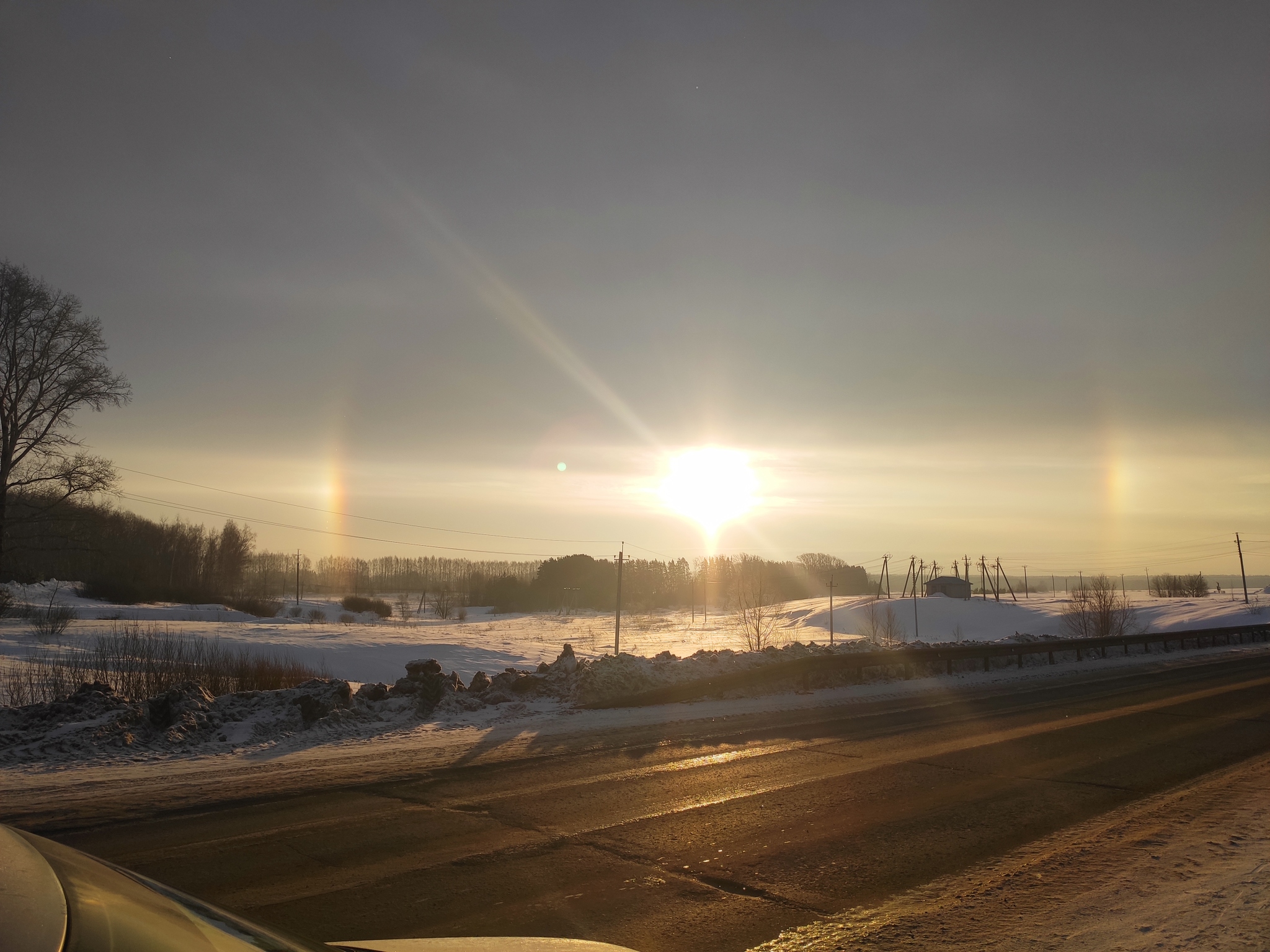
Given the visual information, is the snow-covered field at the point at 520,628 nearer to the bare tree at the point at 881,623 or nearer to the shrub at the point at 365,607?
the bare tree at the point at 881,623

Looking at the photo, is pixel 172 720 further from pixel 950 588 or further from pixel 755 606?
pixel 950 588

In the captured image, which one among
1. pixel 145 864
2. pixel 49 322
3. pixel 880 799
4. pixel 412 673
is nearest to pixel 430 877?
pixel 145 864

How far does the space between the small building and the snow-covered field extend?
7353 millimetres

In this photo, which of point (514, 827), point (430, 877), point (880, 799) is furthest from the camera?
point (880, 799)

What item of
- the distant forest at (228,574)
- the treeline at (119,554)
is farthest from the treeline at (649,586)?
the treeline at (119,554)

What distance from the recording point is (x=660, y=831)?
22.9ft

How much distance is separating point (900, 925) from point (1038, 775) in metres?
5.21

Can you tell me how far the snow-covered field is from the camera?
31.2 metres

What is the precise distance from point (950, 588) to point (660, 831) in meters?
102

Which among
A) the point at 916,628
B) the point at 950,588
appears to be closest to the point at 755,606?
the point at 916,628

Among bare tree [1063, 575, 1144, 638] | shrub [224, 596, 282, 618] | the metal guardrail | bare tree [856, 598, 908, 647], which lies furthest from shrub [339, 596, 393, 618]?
the metal guardrail

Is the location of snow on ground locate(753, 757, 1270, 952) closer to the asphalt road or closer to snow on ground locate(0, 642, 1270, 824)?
the asphalt road

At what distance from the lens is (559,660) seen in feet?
57.2

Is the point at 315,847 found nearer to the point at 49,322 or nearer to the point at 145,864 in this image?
the point at 145,864
